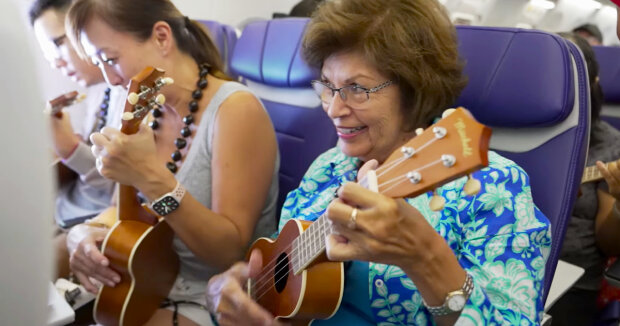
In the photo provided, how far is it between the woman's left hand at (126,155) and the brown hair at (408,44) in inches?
17.6

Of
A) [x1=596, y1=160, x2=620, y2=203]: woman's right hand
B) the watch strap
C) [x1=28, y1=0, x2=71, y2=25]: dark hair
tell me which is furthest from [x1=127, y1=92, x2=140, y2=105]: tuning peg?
[x1=596, y1=160, x2=620, y2=203]: woman's right hand

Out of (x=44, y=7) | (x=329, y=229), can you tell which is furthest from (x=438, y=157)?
(x=44, y=7)

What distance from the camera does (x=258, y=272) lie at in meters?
1.10

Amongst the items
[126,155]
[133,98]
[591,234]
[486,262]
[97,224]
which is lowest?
[591,234]

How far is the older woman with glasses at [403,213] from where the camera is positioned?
657 mm

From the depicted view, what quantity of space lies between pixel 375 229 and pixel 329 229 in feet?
0.39

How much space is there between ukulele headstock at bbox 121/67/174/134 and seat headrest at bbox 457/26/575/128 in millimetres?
698

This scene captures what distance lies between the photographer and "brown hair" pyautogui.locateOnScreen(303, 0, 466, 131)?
3.11ft

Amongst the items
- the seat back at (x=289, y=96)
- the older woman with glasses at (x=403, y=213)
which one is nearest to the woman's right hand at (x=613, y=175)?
the older woman with glasses at (x=403, y=213)

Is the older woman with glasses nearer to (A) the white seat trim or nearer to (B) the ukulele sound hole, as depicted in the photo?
(B) the ukulele sound hole

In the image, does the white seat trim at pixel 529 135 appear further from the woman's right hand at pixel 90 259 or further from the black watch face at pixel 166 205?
the woman's right hand at pixel 90 259

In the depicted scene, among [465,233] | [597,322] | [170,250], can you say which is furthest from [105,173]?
[597,322]

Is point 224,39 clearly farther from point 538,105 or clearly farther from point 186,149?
point 538,105

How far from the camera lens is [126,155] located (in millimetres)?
1080
